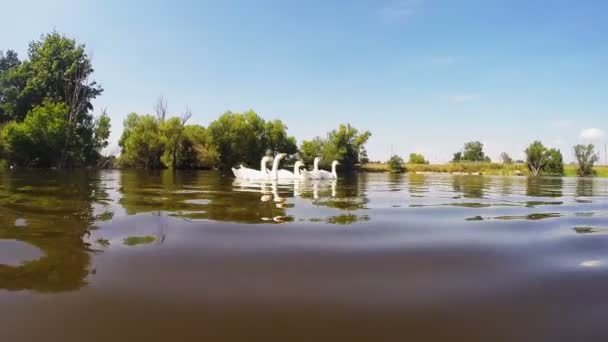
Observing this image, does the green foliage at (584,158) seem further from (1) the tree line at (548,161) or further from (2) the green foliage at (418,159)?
(2) the green foliage at (418,159)

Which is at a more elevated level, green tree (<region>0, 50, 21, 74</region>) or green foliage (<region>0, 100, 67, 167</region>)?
green tree (<region>0, 50, 21, 74</region>)

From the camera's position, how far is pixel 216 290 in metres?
2.87

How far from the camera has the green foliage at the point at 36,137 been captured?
41.3 meters

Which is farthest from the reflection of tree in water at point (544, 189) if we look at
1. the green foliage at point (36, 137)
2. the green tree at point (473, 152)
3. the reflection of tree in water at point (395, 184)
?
the green tree at point (473, 152)

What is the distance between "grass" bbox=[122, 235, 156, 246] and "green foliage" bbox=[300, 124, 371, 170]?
248 ft

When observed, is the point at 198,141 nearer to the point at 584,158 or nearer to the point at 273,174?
the point at 273,174

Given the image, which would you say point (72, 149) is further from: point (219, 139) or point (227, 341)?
point (227, 341)

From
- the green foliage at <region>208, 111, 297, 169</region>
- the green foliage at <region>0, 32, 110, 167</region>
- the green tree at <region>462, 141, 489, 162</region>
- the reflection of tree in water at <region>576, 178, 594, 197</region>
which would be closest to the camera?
the reflection of tree in water at <region>576, 178, 594, 197</region>

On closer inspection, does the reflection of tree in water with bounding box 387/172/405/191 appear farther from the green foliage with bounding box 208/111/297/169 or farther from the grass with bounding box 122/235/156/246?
the green foliage with bounding box 208/111/297/169

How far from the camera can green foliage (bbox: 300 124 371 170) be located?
81.4 meters

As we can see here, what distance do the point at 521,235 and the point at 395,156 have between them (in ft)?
255

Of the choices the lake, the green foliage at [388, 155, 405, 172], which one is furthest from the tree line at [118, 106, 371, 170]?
the lake

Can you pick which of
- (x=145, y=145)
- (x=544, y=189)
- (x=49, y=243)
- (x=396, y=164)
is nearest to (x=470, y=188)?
(x=544, y=189)

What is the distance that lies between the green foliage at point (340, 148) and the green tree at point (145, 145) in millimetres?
32601
